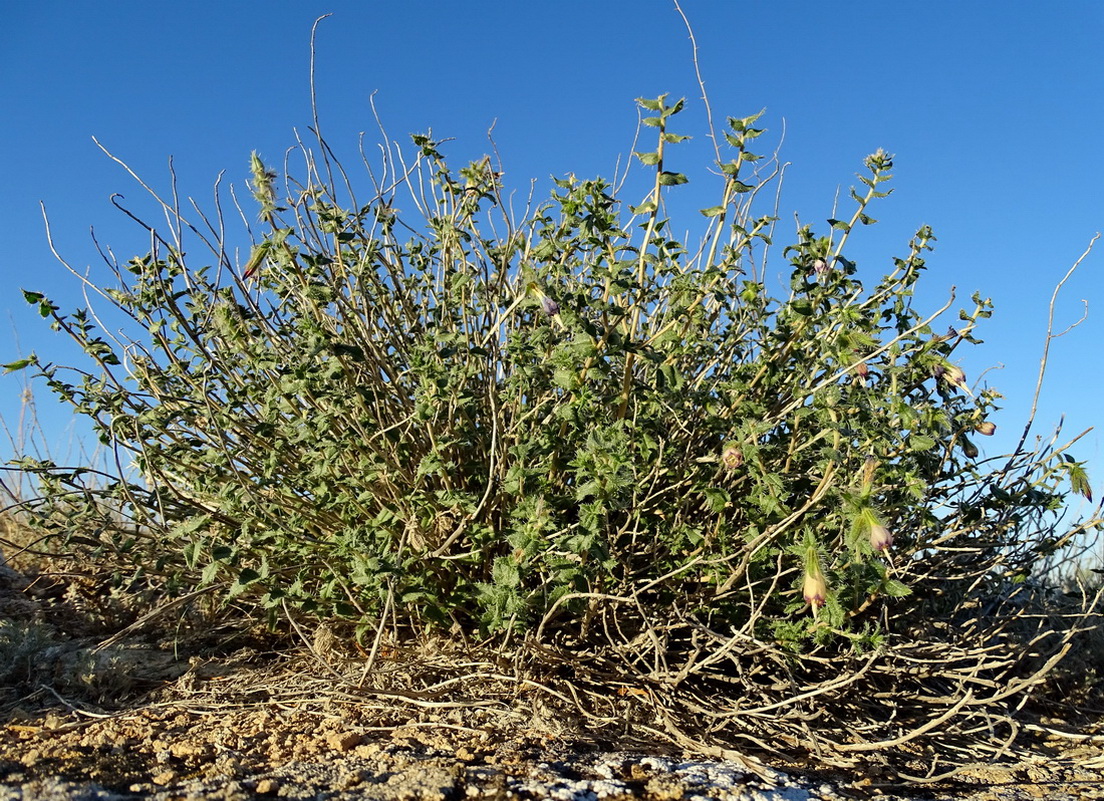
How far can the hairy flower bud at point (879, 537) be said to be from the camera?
2037mm

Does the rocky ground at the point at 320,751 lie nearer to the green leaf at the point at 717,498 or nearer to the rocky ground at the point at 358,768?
the rocky ground at the point at 358,768

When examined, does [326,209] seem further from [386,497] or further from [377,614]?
[377,614]

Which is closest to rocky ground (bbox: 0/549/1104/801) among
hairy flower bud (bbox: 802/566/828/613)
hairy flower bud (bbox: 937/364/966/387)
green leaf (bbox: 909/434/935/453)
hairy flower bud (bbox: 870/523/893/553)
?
hairy flower bud (bbox: 802/566/828/613)

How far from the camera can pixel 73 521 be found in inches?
122

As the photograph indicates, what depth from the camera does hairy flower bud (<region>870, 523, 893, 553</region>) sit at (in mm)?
2037

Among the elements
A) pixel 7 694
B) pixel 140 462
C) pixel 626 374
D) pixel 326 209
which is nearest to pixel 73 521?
pixel 140 462

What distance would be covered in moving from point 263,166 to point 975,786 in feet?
9.08

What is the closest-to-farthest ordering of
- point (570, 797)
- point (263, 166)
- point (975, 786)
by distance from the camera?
point (570, 797) → point (975, 786) → point (263, 166)

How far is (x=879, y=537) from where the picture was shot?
6.70 feet

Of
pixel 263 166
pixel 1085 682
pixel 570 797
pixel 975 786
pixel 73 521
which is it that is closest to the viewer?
pixel 570 797

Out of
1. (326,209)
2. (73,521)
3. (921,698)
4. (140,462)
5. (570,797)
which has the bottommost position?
(570,797)

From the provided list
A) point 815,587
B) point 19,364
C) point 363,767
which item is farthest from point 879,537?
point 19,364

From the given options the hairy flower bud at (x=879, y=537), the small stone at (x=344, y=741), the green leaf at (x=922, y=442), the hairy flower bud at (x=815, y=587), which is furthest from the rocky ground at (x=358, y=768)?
the green leaf at (x=922, y=442)

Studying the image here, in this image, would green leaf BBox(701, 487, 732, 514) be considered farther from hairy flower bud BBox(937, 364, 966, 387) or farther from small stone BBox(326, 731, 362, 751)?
small stone BBox(326, 731, 362, 751)
